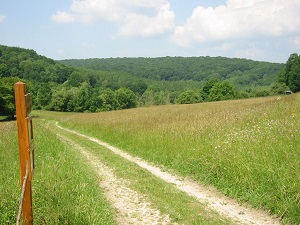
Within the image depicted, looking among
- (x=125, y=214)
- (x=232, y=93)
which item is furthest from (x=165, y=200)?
(x=232, y=93)

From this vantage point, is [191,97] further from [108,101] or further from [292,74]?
[292,74]

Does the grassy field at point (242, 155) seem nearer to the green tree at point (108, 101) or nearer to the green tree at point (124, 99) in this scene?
the green tree at point (108, 101)

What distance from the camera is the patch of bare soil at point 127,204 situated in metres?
5.67

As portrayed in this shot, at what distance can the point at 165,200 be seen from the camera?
6.57 meters

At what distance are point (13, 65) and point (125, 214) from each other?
11638 cm

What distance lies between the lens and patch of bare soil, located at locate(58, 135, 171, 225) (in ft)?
18.6

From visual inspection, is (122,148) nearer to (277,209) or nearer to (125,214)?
(125,214)

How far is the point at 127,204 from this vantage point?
6.50 metres

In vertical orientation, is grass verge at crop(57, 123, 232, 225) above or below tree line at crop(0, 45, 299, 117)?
below

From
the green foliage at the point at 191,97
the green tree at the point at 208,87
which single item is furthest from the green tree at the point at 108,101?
the green tree at the point at 208,87

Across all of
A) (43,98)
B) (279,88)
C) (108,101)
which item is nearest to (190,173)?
(279,88)

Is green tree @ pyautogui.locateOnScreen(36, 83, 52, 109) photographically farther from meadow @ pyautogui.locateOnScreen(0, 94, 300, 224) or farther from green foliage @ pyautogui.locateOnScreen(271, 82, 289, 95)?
meadow @ pyautogui.locateOnScreen(0, 94, 300, 224)

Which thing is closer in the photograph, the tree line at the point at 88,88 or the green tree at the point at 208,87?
the tree line at the point at 88,88

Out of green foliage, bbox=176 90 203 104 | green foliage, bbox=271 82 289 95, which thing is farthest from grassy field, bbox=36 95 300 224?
green foliage, bbox=176 90 203 104
